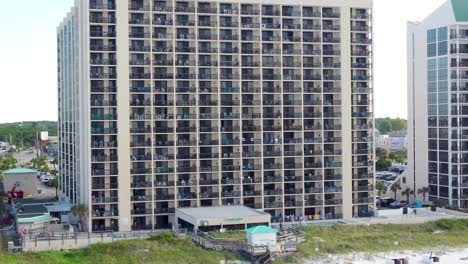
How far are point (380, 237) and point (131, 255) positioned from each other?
25.9 metres

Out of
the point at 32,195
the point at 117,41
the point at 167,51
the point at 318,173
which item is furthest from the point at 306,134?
the point at 32,195

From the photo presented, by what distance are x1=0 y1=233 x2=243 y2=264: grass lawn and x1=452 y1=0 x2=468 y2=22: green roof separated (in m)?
49.5

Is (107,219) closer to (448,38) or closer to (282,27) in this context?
(282,27)

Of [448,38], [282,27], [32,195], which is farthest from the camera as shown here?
[32,195]

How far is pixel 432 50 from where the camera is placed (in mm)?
93562

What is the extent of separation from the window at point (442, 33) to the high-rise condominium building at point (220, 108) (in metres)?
15.6

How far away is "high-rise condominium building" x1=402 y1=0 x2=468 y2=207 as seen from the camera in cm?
8994

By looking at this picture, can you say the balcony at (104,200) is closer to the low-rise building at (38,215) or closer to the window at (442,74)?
the low-rise building at (38,215)

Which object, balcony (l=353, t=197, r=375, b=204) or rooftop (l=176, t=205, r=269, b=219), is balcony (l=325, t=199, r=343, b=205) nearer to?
balcony (l=353, t=197, r=375, b=204)

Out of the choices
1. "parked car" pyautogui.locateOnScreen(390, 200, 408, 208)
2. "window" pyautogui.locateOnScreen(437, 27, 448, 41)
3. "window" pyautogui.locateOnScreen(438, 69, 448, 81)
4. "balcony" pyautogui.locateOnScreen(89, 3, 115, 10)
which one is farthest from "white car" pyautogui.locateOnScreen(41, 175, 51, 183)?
"window" pyautogui.locateOnScreen(437, 27, 448, 41)

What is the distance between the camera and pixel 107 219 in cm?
7225

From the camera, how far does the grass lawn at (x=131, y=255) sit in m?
59.0

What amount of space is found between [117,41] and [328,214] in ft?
103

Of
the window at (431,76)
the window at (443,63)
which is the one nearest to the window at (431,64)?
the window at (431,76)
